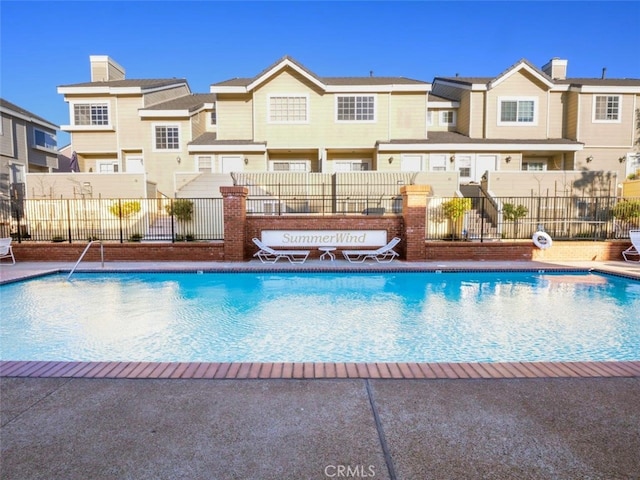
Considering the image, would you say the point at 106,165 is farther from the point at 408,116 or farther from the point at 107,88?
the point at 408,116

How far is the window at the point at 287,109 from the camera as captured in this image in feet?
72.3

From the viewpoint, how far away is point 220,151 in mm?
21562

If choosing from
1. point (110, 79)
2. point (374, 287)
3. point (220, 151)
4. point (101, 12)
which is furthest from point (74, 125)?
point (374, 287)

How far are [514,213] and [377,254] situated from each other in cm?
714

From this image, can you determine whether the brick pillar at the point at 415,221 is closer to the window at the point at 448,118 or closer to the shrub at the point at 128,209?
the shrub at the point at 128,209

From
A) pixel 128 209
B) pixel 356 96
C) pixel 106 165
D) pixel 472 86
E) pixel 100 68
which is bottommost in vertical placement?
pixel 128 209

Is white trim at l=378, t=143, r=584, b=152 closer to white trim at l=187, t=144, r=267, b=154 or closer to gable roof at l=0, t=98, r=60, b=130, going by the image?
white trim at l=187, t=144, r=267, b=154

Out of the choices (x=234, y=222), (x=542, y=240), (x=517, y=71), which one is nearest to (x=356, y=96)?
(x=517, y=71)

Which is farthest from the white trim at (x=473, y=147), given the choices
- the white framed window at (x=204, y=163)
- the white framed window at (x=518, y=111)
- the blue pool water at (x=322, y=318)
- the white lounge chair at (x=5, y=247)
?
the white lounge chair at (x=5, y=247)

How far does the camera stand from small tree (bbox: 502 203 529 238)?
16406mm

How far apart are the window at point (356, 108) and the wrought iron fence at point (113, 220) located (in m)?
9.26

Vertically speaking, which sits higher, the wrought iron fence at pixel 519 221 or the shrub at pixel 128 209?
the shrub at pixel 128 209

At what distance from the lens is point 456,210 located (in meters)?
16.4

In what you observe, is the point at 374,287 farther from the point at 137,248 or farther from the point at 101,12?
the point at 101,12
